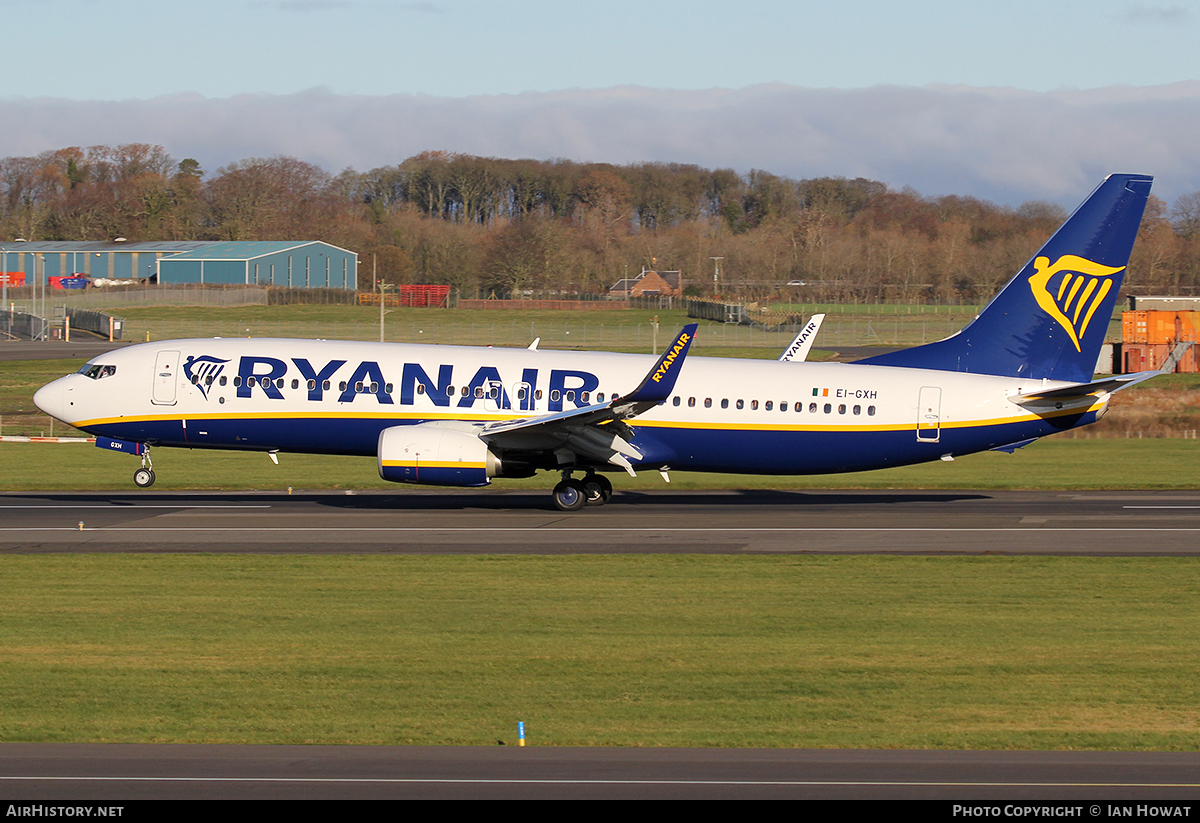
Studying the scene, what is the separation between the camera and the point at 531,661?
17.1 m

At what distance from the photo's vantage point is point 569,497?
1305 inches

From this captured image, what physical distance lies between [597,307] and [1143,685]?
121m

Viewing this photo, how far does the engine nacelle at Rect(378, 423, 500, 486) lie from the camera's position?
30609 millimetres

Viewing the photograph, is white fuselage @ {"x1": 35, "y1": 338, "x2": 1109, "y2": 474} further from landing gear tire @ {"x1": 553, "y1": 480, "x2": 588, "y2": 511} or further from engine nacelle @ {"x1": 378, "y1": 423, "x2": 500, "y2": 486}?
landing gear tire @ {"x1": 553, "y1": 480, "x2": 588, "y2": 511}

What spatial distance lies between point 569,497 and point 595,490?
1053 mm

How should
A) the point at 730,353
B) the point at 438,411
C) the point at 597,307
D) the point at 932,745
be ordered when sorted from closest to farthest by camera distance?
the point at 932,745 < the point at 438,411 < the point at 730,353 < the point at 597,307

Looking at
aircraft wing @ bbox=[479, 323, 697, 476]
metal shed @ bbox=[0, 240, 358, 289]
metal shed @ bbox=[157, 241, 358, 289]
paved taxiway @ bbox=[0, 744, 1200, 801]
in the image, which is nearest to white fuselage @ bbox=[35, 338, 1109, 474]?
aircraft wing @ bbox=[479, 323, 697, 476]

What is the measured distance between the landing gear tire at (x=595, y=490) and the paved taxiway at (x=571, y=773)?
68.6ft

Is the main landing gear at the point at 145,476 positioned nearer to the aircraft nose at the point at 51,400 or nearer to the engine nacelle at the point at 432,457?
the aircraft nose at the point at 51,400

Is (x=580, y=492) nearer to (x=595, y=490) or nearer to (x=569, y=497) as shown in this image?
(x=569, y=497)

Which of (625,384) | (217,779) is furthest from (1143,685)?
(625,384)

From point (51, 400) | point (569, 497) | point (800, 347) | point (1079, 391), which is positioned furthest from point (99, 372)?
point (1079, 391)

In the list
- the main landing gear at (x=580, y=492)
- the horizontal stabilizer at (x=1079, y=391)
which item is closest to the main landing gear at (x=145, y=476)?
the main landing gear at (x=580, y=492)

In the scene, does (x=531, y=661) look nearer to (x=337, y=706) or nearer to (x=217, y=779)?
(x=337, y=706)
